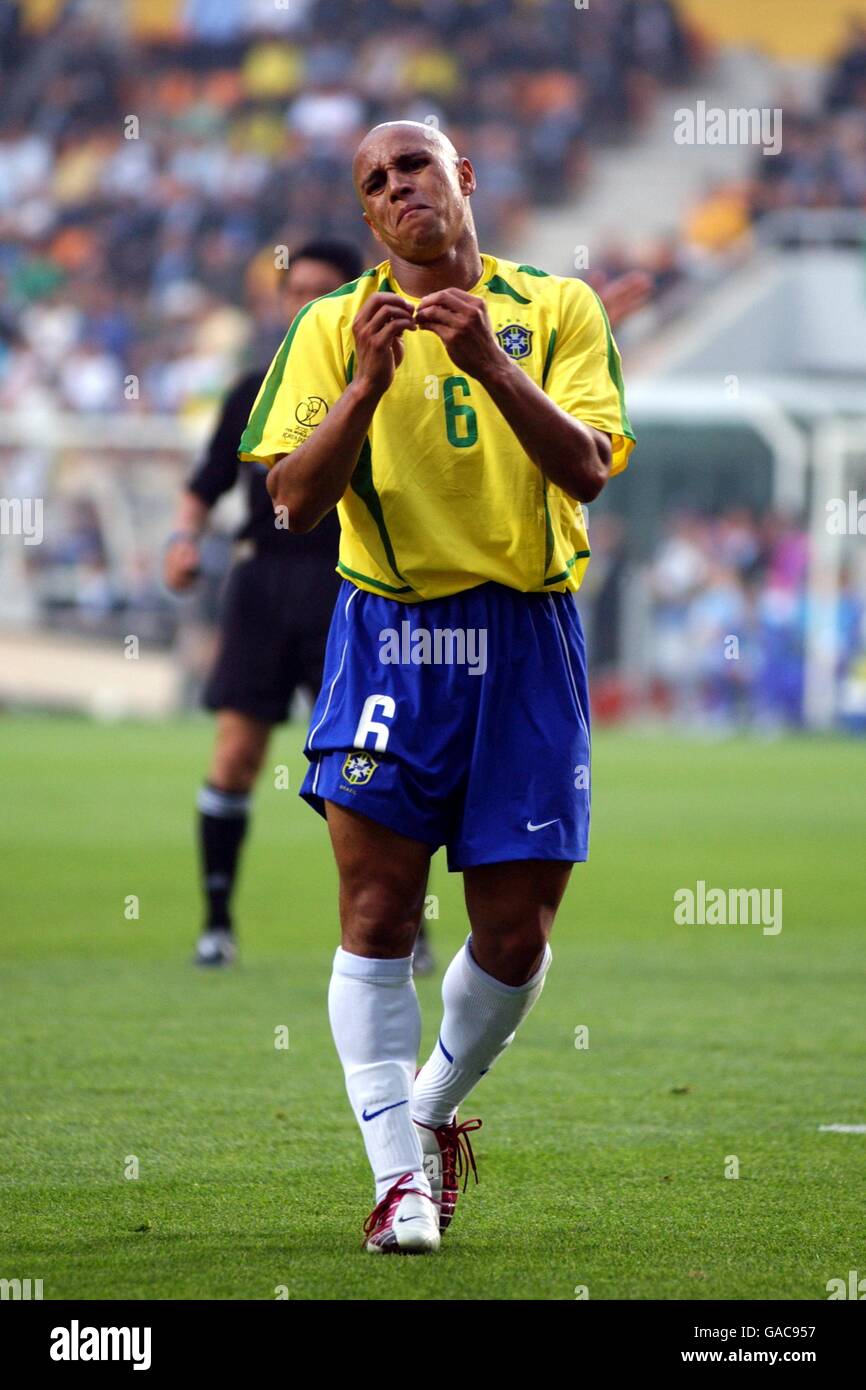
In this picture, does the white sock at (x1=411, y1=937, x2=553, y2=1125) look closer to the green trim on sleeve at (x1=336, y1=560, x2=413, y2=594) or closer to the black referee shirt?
the green trim on sleeve at (x1=336, y1=560, x2=413, y2=594)

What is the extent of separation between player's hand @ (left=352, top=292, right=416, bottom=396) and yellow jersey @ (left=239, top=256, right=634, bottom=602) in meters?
0.22

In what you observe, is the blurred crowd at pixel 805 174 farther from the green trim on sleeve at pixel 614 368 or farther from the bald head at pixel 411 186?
the bald head at pixel 411 186

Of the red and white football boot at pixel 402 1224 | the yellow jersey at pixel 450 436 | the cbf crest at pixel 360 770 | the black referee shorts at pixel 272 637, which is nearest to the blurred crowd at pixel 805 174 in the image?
the black referee shorts at pixel 272 637

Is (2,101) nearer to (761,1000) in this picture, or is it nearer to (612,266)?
(612,266)

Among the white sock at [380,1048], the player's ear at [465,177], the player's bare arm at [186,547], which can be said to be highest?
the player's bare arm at [186,547]

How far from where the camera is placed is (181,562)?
24.8 feet

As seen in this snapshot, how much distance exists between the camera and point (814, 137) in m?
29.4

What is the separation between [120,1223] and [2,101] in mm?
31851

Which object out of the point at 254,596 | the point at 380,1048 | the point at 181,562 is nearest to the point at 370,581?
the point at 380,1048

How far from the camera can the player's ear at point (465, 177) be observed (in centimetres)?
410

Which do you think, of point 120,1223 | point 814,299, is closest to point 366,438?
point 120,1223

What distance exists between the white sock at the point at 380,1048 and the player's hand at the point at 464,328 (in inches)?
44.4

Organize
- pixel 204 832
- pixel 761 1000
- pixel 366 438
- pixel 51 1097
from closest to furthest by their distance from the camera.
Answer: pixel 366 438 < pixel 51 1097 < pixel 761 1000 < pixel 204 832

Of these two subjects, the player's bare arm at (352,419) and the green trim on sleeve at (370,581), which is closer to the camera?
the player's bare arm at (352,419)
